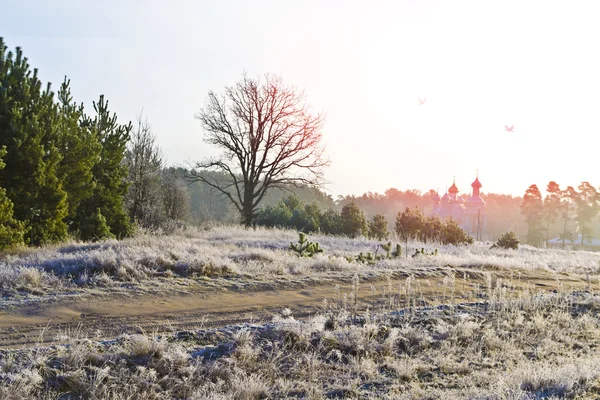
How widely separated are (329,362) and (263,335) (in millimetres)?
921

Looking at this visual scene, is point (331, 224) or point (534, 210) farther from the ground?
point (534, 210)

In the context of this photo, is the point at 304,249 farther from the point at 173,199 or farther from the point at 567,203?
the point at 567,203

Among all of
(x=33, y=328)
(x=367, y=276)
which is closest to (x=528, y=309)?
(x=367, y=276)

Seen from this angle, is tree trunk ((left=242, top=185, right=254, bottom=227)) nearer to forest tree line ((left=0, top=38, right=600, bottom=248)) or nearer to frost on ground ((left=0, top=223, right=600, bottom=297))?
forest tree line ((left=0, top=38, right=600, bottom=248))

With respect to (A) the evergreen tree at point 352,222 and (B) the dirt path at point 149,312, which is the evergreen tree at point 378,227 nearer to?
(A) the evergreen tree at point 352,222

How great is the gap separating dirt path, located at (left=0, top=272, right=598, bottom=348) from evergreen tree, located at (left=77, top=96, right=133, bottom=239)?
12391 mm

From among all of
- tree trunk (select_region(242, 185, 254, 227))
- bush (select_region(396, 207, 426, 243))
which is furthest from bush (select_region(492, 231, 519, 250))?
tree trunk (select_region(242, 185, 254, 227))

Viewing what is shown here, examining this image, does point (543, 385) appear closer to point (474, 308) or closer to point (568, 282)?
point (474, 308)

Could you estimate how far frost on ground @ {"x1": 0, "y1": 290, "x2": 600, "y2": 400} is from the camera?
521cm

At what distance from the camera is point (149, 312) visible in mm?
7848

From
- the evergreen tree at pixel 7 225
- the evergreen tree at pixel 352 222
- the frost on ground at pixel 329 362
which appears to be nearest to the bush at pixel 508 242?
the evergreen tree at pixel 352 222

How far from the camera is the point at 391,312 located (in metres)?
8.50

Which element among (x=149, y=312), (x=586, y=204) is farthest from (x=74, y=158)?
(x=586, y=204)

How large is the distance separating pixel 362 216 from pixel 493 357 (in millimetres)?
25759
